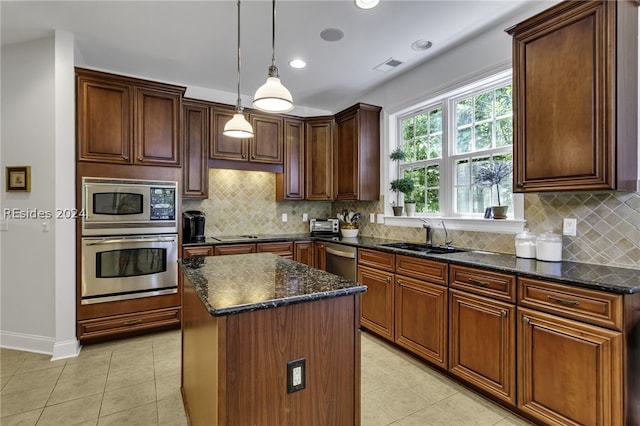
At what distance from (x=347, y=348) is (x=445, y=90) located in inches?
109

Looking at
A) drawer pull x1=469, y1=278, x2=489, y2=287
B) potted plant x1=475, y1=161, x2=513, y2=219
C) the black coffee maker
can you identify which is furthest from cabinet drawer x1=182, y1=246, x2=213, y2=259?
potted plant x1=475, y1=161, x2=513, y2=219

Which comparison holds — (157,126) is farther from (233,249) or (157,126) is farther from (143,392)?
(143,392)

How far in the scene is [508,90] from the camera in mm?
2842

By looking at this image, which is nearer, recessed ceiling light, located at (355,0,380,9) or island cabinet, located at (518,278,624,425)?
island cabinet, located at (518,278,624,425)

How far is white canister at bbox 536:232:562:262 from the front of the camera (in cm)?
229

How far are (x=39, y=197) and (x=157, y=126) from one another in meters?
1.22

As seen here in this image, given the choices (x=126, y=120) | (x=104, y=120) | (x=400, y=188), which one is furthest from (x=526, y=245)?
(x=104, y=120)

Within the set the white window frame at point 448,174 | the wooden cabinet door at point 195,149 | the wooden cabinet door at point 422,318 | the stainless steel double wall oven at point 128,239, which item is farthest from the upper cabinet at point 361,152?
the stainless steel double wall oven at point 128,239

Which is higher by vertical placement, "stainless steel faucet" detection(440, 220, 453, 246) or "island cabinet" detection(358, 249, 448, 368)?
"stainless steel faucet" detection(440, 220, 453, 246)

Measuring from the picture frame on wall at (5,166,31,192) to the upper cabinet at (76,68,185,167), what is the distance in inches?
20.1

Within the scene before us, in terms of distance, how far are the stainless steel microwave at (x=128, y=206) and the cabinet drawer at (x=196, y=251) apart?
25cm

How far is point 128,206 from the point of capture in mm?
3203

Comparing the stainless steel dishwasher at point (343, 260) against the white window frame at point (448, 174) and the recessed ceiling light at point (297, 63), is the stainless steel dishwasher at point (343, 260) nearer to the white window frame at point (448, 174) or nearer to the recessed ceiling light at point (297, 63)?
the white window frame at point (448, 174)

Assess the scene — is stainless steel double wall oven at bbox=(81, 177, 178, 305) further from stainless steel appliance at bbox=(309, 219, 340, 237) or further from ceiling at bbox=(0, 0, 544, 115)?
stainless steel appliance at bbox=(309, 219, 340, 237)
